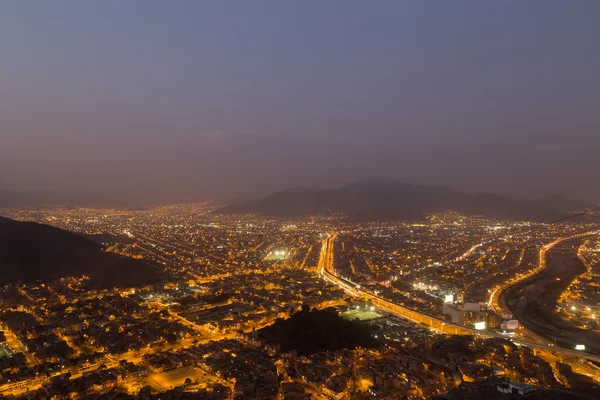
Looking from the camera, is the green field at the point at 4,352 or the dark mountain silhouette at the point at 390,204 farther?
the dark mountain silhouette at the point at 390,204

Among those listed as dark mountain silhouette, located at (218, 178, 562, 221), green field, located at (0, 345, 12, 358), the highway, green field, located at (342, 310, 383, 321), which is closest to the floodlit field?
green field, located at (0, 345, 12, 358)

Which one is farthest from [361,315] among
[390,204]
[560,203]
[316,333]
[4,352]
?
[560,203]

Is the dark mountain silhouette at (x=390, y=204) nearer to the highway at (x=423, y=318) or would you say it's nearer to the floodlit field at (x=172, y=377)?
the highway at (x=423, y=318)

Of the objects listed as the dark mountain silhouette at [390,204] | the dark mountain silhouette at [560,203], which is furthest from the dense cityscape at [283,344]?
the dark mountain silhouette at [560,203]

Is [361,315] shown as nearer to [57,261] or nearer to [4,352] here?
[4,352]

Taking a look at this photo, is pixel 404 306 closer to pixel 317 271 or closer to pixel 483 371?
pixel 483 371

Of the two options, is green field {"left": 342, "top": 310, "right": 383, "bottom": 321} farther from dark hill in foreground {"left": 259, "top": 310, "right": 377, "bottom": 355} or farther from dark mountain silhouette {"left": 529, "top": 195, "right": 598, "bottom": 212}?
dark mountain silhouette {"left": 529, "top": 195, "right": 598, "bottom": 212}
